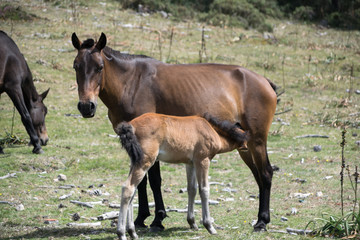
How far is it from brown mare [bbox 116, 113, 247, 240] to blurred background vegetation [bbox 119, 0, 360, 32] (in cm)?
1924

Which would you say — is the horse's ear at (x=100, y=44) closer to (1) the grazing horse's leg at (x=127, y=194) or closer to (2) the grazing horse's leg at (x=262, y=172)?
(1) the grazing horse's leg at (x=127, y=194)

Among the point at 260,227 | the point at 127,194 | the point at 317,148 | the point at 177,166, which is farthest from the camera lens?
the point at 317,148

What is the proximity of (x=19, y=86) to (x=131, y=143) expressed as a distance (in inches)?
257

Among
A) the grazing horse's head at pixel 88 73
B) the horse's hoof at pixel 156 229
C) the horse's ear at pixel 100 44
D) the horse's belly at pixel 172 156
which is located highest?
the horse's ear at pixel 100 44

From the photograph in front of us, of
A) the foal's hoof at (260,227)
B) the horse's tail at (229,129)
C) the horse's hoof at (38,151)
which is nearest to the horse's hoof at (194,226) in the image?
the foal's hoof at (260,227)

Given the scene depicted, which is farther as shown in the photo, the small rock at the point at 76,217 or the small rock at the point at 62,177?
the small rock at the point at 62,177

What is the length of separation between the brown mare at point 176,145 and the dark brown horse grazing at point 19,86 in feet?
18.0

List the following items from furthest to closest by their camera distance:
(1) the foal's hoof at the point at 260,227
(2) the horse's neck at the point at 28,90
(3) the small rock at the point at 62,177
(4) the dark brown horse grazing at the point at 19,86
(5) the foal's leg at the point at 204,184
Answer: (2) the horse's neck at the point at 28,90 → (4) the dark brown horse grazing at the point at 19,86 → (3) the small rock at the point at 62,177 → (1) the foal's hoof at the point at 260,227 → (5) the foal's leg at the point at 204,184

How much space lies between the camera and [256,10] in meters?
27.7

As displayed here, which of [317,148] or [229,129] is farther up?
[229,129]

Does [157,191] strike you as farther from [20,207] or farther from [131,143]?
[20,207]

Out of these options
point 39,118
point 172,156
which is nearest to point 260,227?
point 172,156

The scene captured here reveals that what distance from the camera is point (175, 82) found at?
703 cm

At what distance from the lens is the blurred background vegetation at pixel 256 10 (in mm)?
25500
